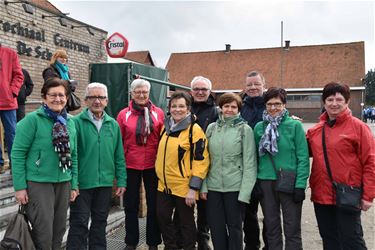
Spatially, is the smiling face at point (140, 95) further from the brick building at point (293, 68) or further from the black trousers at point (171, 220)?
the brick building at point (293, 68)

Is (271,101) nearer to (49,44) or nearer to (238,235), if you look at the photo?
(238,235)

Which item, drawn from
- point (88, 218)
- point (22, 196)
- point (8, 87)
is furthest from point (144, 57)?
point (22, 196)

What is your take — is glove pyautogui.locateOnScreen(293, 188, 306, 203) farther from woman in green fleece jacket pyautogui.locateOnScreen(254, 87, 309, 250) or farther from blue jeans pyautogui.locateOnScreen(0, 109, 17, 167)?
blue jeans pyautogui.locateOnScreen(0, 109, 17, 167)

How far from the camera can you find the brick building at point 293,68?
1371 inches

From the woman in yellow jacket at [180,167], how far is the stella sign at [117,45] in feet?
20.5

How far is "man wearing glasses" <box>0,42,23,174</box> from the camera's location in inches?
176

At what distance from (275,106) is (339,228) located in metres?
1.24

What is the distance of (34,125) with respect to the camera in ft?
9.49

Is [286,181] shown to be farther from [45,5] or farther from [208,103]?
[45,5]

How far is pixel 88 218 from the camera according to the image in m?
3.44

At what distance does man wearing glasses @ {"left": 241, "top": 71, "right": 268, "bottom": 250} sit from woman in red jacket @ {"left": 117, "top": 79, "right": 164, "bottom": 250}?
3.20 feet

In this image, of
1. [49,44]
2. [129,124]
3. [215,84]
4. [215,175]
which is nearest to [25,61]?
[49,44]

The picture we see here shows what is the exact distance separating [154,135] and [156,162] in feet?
1.06

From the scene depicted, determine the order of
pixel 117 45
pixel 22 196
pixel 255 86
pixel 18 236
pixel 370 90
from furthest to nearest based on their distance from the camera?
pixel 370 90 < pixel 117 45 < pixel 255 86 < pixel 22 196 < pixel 18 236
